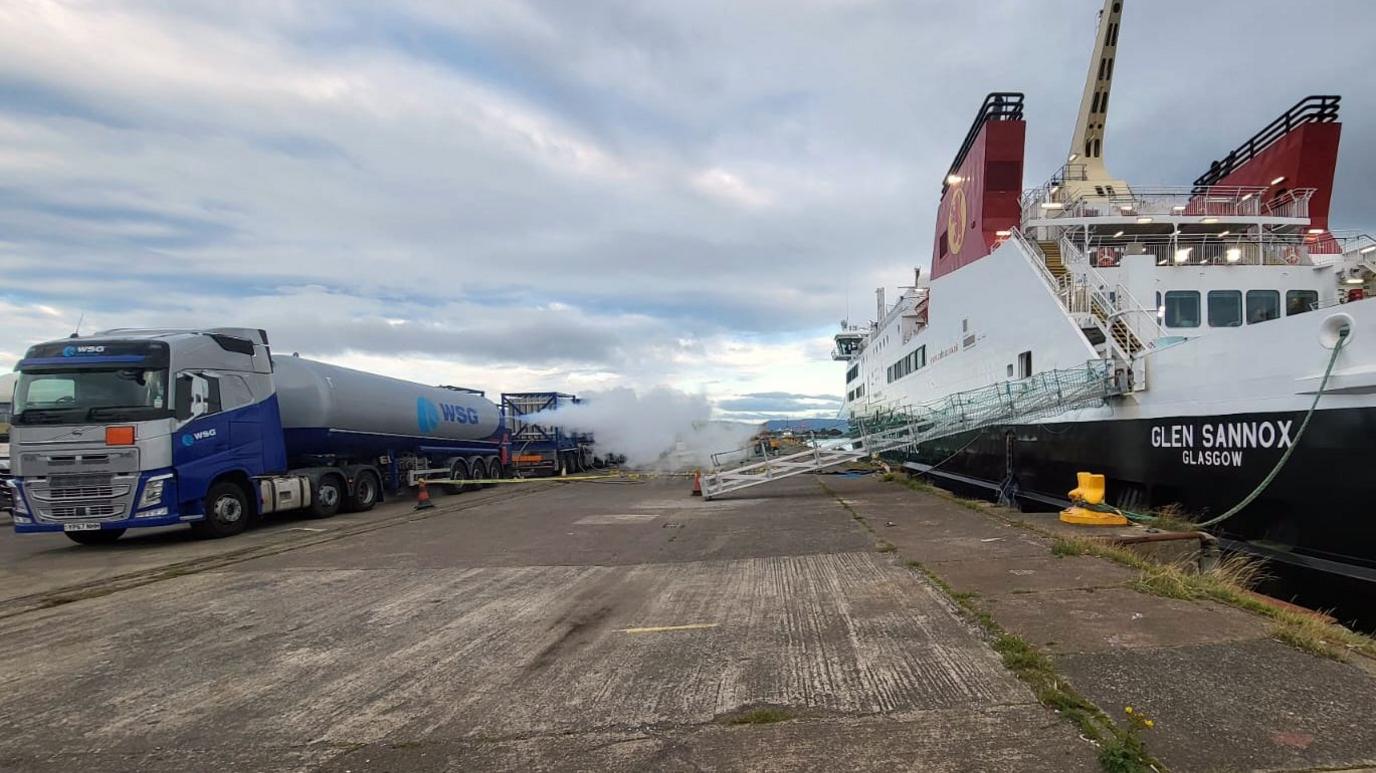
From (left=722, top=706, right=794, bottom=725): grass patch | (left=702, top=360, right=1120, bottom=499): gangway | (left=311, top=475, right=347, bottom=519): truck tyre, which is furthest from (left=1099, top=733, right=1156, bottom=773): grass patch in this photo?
(left=311, top=475, right=347, bottom=519): truck tyre

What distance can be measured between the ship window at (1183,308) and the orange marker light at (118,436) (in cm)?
1691

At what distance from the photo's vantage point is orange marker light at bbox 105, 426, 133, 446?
390 inches

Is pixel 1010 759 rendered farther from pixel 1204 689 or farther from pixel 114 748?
pixel 114 748

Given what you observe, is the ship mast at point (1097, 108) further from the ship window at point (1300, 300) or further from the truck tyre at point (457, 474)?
the truck tyre at point (457, 474)

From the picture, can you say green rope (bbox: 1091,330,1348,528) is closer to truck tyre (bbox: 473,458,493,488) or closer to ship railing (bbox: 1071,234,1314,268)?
ship railing (bbox: 1071,234,1314,268)

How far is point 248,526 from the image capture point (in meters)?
12.8

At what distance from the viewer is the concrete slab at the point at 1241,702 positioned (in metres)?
2.72

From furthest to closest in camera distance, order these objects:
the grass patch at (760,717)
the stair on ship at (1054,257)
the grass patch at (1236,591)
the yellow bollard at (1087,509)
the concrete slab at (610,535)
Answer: the stair on ship at (1054,257) → the concrete slab at (610,535) → the yellow bollard at (1087,509) → the grass patch at (1236,591) → the grass patch at (760,717)

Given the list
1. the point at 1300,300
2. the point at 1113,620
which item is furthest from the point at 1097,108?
the point at 1113,620

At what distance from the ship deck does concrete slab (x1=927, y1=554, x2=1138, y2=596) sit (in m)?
0.04

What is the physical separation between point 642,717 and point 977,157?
16602 mm

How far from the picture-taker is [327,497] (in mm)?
14359

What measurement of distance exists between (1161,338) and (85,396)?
1535cm

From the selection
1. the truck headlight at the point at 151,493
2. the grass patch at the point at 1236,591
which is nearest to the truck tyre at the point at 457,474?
the truck headlight at the point at 151,493
